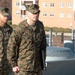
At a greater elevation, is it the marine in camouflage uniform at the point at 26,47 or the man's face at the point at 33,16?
the man's face at the point at 33,16

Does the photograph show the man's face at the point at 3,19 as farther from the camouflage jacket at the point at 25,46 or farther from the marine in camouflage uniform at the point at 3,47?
the camouflage jacket at the point at 25,46

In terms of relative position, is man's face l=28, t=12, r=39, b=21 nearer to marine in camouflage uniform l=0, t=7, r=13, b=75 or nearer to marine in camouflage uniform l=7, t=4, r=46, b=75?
marine in camouflage uniform l=7, t=4, r=46, b=75

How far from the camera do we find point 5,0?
319 feet

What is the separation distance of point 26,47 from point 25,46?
19 millimetres

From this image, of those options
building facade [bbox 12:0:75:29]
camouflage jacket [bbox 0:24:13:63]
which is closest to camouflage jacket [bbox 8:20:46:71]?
camouflage jacket [bbox 0:24:13:63]

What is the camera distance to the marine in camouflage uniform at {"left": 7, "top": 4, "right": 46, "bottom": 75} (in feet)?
17.8

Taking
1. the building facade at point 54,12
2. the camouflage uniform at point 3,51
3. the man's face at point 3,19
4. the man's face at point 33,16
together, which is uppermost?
the man's face at point 33,16

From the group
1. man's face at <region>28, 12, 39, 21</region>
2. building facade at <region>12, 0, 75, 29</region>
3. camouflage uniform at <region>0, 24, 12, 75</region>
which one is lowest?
building facade at <region>12, 0, 75, 29</region>

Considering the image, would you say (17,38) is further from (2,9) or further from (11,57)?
(2,9)

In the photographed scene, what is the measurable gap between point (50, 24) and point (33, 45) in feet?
247

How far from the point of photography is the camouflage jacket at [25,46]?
541cm

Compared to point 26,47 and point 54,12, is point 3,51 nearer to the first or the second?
point 26,47

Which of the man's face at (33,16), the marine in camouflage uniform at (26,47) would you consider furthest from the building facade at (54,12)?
the man's face at (33,16)

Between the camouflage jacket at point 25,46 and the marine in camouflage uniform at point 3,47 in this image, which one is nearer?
the camouflage jacket at point 25,46
